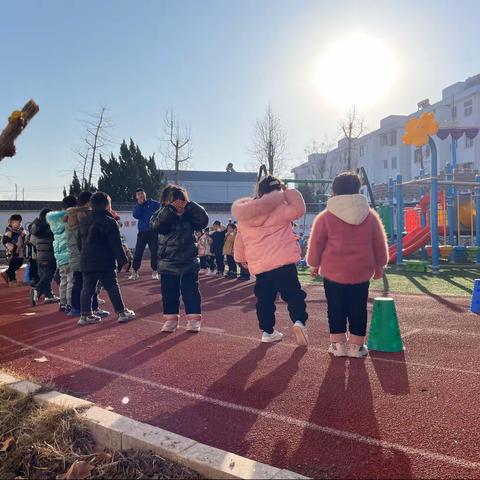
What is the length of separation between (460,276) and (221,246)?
23.0 feet

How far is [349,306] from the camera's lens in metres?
4.79

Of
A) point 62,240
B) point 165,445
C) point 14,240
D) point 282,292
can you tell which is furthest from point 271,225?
point 14,240

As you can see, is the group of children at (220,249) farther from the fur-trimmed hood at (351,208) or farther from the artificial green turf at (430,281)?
the fur-trimmed hood at (351,208)

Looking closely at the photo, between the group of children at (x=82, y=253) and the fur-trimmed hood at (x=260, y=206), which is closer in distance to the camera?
the fur-trimmed hood at (x=260, y=206)

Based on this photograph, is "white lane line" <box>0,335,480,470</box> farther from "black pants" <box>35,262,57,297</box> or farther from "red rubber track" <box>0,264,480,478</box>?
"black pants" <box>35,262,57,297</box>

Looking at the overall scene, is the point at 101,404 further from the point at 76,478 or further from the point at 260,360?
the point at 260,360

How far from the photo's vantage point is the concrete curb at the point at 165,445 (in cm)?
246

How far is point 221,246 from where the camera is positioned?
1564 cm

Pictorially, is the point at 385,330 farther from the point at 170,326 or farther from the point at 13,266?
the point at 13,266

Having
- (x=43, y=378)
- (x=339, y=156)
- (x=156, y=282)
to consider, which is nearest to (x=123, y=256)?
(x=43, y=378)

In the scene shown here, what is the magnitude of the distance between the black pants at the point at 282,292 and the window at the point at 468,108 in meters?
44.2

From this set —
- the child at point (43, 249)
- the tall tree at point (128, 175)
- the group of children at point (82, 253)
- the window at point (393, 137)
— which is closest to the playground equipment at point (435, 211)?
the group of children at point (82, 253)

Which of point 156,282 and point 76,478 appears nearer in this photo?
point 76,478

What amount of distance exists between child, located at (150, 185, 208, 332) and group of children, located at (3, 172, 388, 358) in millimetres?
12
